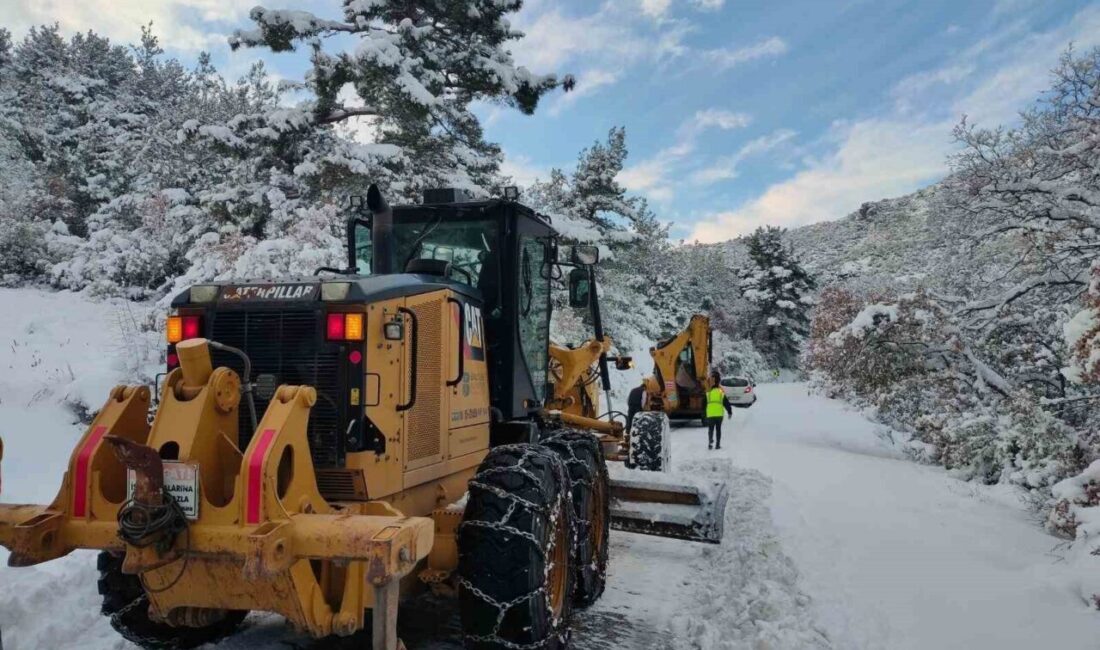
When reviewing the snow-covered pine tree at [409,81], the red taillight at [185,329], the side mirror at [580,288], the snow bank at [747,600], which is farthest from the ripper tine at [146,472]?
the snow-covered pine tree at [409,81]

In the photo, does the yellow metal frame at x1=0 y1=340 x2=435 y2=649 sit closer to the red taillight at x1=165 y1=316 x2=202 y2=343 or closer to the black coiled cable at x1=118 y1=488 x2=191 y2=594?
the black coiled cable at x1=118 y1=488 x2=191 y2=594

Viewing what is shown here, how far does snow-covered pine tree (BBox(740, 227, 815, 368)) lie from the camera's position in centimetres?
4909

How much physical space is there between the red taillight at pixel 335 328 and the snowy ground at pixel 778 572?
6.32 ft

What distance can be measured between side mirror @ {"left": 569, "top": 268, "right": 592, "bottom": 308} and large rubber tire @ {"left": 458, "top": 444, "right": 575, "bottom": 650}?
2742 millimetres

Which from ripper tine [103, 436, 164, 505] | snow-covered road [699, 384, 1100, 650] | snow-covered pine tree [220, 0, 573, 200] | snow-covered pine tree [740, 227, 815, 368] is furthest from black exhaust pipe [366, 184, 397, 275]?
snow-covered pine tree [740, 227, 815, 368]

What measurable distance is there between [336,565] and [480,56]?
551 inches

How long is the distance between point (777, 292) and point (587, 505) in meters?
46.6

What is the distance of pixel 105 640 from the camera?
440 cm

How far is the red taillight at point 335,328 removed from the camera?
373cm

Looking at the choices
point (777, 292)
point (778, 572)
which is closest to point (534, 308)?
point (778, 572)

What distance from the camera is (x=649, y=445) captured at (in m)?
9.22

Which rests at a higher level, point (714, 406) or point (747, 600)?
point (714, 406)

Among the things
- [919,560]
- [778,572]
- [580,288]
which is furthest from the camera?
[919,560]

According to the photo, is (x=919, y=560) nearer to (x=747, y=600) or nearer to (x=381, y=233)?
(x=747, y=600)
